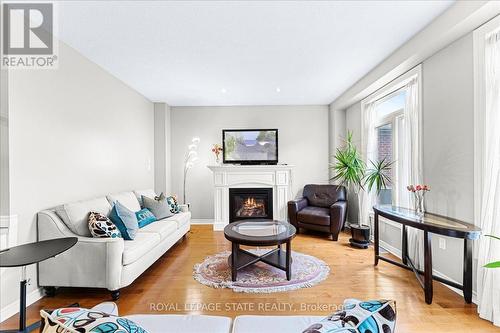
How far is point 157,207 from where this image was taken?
146 inches

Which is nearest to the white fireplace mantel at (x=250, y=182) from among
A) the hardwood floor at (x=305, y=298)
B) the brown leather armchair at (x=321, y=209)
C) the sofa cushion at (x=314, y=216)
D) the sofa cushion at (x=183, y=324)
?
the brown leather armchair at (x=321, y=209)

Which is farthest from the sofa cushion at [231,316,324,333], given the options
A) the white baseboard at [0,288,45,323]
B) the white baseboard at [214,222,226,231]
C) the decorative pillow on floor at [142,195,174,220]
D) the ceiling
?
the white baseboard at [214,222,226,231]

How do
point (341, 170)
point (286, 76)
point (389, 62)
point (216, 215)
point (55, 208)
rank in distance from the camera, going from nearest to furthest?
point (55, 208) → point (389, 62) → point (286, 76) → point (341, 170) → point (216, 215)

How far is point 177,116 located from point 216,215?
8.04 ft

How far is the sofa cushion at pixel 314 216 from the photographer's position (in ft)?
13.5

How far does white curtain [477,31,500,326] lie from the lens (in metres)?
1.91

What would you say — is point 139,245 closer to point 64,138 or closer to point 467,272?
point 64,138

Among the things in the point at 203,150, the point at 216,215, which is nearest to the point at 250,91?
the point at 203,150

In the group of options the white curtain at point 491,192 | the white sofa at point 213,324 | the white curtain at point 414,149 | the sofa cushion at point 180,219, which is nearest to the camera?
the white sofa at point 213,324

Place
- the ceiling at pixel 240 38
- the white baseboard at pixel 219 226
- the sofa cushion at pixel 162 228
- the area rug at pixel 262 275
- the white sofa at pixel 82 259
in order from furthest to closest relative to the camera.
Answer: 1. the white baseboard at pixel 219 226
2. the sofa cushion at pixel 162 228
3. the area rug at pixel 262 275
4. the white sofa at pixel 82 259
5. the ceiling at pixel 240 38

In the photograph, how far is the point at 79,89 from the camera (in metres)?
2.89

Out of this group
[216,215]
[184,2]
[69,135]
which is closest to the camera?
[184,2]

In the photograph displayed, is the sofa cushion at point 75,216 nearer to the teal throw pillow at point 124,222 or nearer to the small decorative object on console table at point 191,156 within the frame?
the teal throw pillow at point 124,222

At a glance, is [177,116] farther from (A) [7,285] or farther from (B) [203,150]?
(A) [7,285]
